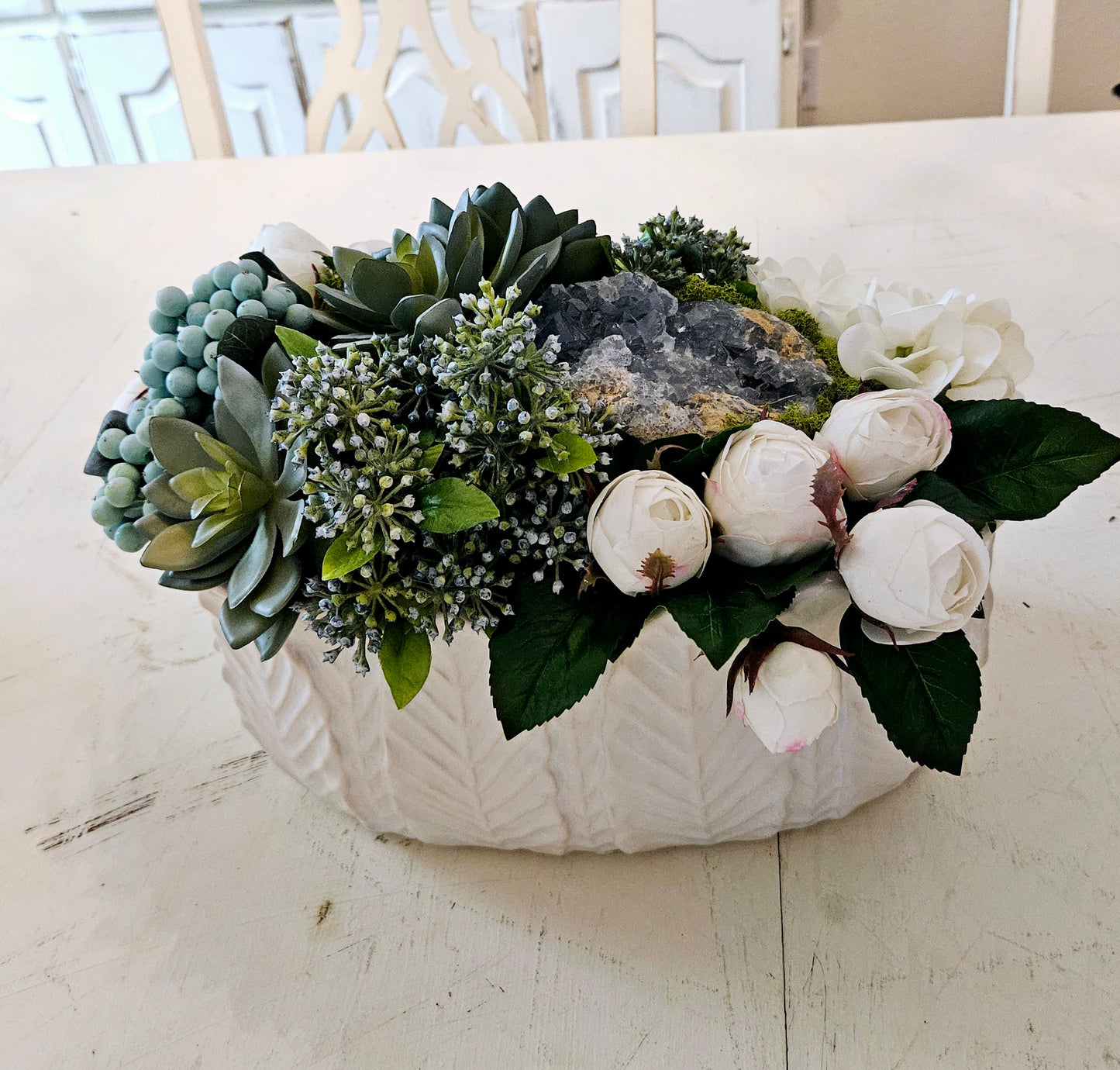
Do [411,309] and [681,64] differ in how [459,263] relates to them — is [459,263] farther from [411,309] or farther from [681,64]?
[681,64]

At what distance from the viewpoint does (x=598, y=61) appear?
7.13 ft

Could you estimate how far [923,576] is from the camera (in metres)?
0.35

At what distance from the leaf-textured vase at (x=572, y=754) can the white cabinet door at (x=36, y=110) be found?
2438 mm

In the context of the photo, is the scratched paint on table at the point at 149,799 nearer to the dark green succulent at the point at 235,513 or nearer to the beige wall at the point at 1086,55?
the dark green succulent at the point at 235,513

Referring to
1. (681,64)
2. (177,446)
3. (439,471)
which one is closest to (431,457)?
(439,471)

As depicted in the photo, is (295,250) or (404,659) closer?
(404,659)

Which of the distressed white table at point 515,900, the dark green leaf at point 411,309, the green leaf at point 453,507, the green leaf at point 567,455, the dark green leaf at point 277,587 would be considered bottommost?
the distressed white table at point 515,900

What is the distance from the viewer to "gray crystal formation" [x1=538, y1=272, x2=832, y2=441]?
1.46 feet

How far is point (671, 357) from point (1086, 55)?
2290 mm

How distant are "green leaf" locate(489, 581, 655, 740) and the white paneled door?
70.7 inches

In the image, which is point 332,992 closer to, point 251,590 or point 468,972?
point 468,972

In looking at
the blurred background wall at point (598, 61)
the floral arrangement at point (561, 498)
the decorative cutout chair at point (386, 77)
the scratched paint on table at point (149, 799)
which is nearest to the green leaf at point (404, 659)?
the floral arrangement at point (561, 498)

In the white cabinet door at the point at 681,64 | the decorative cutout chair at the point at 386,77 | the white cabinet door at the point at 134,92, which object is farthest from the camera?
the white cabinet door at the point at 134,92

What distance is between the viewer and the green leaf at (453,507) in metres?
0.37
